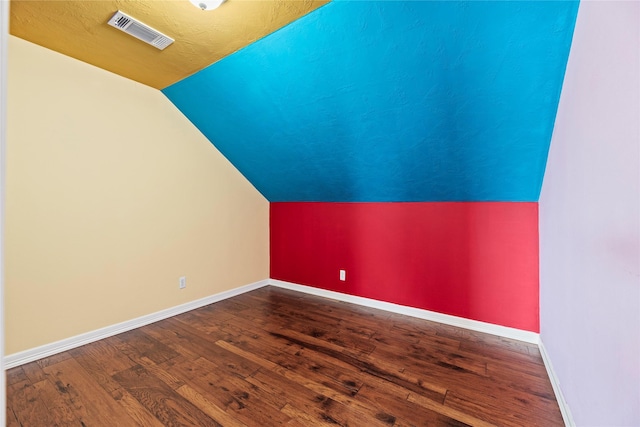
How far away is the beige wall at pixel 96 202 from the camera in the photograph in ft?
6.19

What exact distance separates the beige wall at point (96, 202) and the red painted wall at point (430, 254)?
128 centimetres

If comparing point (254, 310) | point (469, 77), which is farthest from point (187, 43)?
point (254, 310)

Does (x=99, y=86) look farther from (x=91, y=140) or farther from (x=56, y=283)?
(x=56, y=283)

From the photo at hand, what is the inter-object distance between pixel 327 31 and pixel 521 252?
2294 mm

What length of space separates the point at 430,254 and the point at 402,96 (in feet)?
5.14

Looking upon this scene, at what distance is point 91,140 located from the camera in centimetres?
220

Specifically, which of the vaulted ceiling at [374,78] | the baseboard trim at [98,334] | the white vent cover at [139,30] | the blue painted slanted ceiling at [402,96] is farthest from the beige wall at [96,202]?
the white vent cover at [139,30]

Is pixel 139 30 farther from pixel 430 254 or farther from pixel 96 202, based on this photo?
pixel 430 254

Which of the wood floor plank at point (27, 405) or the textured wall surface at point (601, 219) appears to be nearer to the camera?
the textured wall surface at point (601, 219)

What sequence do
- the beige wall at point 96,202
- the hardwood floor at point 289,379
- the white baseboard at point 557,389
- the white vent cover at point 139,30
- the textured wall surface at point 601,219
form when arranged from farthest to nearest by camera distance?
the beige wall at point 96,202 → the white vent cover at point 139,30 → the hardwood floor at point 289,379 → the white baseboard at point 557,389 → the textured wall surface at point 601,219

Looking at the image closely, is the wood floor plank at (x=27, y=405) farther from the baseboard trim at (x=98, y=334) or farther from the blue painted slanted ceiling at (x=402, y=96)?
the blue painted slanted ceiling at (x=402, y=96)

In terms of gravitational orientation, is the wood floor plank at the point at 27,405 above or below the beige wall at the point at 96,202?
below

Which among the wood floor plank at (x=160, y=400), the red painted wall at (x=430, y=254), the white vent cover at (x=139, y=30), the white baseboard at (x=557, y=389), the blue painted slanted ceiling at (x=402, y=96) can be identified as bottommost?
the wood floor plank at (x=160, y=400)

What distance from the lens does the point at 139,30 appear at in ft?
5.58
